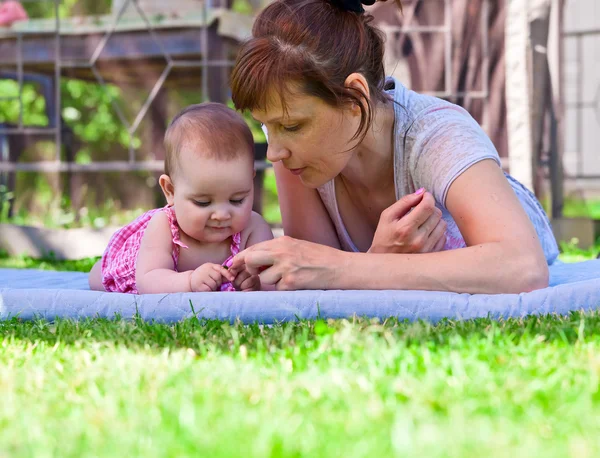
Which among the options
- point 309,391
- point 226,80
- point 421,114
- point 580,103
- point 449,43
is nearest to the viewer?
point 309,391

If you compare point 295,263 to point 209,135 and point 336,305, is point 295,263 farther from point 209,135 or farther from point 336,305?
point 209,135

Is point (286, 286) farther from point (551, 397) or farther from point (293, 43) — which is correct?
point (551, 397)

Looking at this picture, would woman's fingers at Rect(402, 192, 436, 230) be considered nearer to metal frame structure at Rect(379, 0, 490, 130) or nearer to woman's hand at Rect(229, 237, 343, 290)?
woman's hand at Rect(229, 237, 343, 290)

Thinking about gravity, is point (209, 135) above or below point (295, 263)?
above

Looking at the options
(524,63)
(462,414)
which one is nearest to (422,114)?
(462,414)

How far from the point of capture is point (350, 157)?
8.89ft

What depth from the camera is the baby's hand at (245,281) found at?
105 inches

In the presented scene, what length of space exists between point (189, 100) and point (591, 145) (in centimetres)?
327

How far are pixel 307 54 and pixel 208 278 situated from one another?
781 mm

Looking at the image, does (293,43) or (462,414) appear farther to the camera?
(293,43)

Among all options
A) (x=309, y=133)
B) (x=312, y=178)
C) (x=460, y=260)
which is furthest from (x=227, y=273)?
(x=460, y=260)

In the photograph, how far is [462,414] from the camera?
4.36 ft

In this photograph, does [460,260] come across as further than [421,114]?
No

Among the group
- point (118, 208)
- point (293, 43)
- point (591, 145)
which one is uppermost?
point (293, 43)
